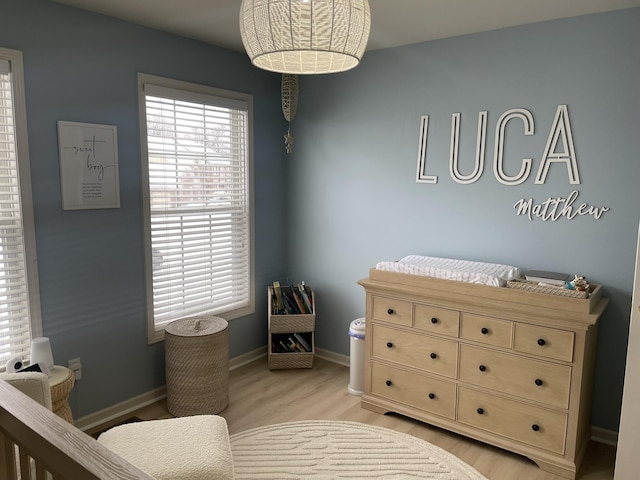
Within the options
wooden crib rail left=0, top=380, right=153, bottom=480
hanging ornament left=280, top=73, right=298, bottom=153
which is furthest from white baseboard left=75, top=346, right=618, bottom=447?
hanging ornament left=280, top=73, right=298, bottom=153

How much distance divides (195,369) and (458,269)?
1.72m

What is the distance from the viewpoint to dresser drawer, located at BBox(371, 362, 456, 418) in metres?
2.86

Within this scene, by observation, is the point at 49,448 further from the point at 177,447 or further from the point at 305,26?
the point at 305,26

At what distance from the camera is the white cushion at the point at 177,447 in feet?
5.84

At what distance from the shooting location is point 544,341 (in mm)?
2496

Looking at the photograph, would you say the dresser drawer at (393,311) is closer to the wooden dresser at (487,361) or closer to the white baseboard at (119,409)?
the wooden dresser at (487,361)

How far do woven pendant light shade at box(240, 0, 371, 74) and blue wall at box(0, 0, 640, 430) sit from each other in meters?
1.67

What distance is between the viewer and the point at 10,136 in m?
2.47

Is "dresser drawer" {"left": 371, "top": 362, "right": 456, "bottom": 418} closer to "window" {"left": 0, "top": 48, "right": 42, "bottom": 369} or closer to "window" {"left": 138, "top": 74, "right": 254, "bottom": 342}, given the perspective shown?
"window" {"left": 138, "top": 74, "right": 254, "bottom": 342}

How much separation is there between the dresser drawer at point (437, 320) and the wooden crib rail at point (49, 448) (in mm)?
2090

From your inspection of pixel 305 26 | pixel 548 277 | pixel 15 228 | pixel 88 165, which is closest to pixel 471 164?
pixel 548 277

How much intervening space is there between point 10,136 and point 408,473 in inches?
105

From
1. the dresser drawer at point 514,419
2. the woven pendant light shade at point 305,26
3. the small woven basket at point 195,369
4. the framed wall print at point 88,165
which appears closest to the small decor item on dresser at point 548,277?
the dresser drawer at point 514,419

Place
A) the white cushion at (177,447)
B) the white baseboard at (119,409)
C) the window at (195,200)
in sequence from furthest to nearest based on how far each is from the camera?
1. the window at (195,200)
2. the white baseboard at (119,409)
3. the white cushion at (177,447)
